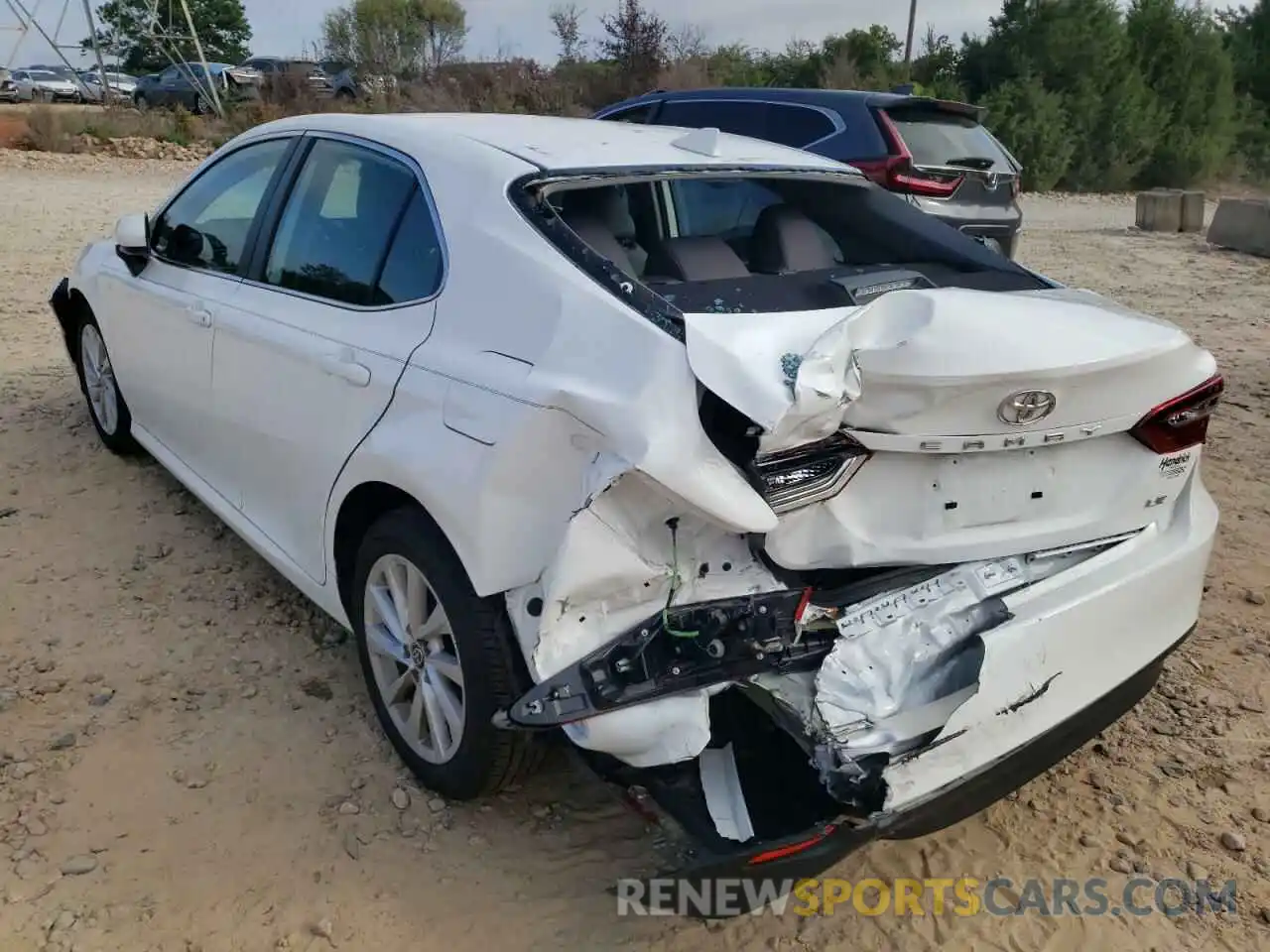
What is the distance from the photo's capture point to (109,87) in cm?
2666

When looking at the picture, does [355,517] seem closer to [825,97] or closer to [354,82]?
[825,97]

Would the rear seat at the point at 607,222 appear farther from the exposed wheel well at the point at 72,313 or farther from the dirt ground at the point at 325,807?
the exposed wheel well at the point at 72,313

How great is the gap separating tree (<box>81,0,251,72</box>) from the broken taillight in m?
32.9

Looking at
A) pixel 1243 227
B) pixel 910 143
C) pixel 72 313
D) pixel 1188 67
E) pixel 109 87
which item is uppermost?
pixel 1188 67

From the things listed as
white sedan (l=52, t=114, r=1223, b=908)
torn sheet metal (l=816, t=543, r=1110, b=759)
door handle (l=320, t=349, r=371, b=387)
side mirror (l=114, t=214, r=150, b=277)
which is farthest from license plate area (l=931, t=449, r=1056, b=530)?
side mirror (l=114, t=214, r=150, b=277)

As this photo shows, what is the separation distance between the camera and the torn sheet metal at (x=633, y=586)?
1.97 m

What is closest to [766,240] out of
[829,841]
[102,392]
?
[829,841]

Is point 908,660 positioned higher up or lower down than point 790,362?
lower down

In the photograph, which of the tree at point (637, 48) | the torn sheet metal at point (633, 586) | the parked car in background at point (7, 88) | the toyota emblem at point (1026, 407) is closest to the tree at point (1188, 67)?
the tree at point (637, 48)

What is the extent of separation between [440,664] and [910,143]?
248 inches

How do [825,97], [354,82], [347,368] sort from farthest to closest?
[354,82] → [825,97] → [347,368]

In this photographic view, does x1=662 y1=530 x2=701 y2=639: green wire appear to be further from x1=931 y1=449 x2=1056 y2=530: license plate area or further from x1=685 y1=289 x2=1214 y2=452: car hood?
x1=931 y1=449 x2=1056 y2=530: license plate area

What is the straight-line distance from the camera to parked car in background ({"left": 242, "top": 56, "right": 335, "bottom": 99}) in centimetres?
2420

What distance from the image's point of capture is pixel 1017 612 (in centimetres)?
209
